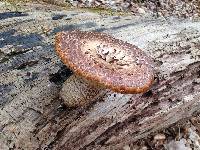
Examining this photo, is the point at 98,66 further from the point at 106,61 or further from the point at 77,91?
the point at 77,91

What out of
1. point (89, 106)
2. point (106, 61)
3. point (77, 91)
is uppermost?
point (106, 61)

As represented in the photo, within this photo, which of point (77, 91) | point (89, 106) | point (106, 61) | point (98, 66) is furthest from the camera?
point (89, 106)

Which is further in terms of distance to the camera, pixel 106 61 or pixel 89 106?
pixel 89 106

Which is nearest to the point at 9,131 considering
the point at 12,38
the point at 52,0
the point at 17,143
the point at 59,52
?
the point at 17,143

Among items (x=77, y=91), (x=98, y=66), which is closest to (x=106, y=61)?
(x=98, y=66)

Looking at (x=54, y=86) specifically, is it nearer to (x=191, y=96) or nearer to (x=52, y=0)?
(x=191, y=96)

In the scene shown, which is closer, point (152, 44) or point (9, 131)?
point (9, 131)

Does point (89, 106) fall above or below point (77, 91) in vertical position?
below
